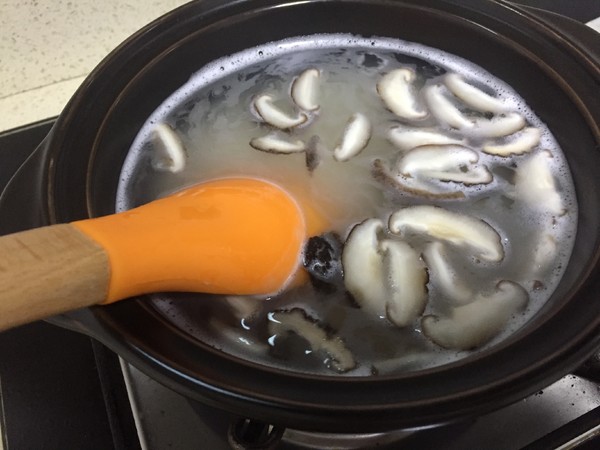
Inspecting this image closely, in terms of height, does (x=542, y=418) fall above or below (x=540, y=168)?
below

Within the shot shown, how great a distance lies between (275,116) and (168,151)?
0.17 metres

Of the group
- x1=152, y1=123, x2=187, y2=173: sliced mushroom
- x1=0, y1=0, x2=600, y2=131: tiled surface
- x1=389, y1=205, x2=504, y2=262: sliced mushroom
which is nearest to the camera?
x1=389, y1=205, x2=504, y2=262: sliced mushroom

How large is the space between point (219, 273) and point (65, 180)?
0.21 m

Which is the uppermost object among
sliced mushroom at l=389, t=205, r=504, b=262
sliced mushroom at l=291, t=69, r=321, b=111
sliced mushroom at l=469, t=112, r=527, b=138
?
sliced mushroom at l=291, t=69, r=321, b=111

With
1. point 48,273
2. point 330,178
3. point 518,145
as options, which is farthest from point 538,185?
point 48,273

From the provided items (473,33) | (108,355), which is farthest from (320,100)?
(108,355)

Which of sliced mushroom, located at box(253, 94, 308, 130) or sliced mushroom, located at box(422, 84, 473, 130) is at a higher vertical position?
sliced mushroom, located at box(253, 94, 308, 130)

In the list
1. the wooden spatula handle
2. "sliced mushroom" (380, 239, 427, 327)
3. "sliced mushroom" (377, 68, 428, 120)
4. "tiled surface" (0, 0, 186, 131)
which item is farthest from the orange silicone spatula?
"tiled surface" (0, 0, 186, 131)

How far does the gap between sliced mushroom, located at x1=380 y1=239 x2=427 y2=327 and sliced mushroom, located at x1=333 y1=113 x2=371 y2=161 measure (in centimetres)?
17

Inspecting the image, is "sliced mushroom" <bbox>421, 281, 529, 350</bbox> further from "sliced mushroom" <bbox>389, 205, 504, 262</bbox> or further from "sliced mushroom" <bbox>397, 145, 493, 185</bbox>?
"sliced mushroom" <bbox>397, 145, 493, 185</bbox>

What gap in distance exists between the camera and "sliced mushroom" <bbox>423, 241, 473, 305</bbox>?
2.59 ft

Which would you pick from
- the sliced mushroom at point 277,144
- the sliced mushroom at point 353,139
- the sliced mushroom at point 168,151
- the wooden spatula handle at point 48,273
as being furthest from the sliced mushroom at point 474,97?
the wooden spatula handle at point 48,273

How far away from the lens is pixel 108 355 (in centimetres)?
90

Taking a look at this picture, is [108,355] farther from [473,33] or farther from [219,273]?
[473,33]
